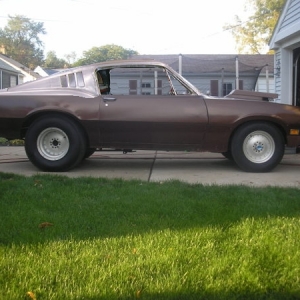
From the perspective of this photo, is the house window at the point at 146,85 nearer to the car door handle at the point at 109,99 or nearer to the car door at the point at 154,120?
the car door at the point at 154,120

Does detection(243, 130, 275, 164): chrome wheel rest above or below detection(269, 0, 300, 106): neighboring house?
below

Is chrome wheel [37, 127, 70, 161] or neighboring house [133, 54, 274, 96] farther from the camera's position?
neighboring house [133, 54, 274, 96]

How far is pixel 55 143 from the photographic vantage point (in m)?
6.29

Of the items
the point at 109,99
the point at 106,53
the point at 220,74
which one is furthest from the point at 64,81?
the point at 106,53

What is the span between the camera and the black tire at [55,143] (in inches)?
242

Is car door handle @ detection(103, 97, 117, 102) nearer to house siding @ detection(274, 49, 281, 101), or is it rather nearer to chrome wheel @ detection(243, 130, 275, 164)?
chrome wheel @ detection(243, 130, 275, 164)

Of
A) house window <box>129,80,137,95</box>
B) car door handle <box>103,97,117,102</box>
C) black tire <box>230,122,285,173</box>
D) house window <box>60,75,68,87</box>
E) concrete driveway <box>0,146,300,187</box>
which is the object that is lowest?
concrete driveway <box>0,146,300,187</box>

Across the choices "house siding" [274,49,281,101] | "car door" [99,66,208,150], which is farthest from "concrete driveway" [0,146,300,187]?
"house siding" [274,49,281,101]

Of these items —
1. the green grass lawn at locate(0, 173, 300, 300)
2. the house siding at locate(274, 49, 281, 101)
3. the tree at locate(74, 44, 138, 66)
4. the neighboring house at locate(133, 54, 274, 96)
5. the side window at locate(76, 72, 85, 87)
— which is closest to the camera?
the green grass lawn at locate(0, 173, 300, 300)

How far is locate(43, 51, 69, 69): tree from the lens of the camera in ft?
265

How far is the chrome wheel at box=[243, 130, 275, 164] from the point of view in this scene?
627cm

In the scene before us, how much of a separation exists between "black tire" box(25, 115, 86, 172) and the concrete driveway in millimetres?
178

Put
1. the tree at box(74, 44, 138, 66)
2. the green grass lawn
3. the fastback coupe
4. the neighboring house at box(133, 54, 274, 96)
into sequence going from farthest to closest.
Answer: the tree at box(74, 44, 138, 66), the neighboring house at box(133, 54, 274, 96), the fastback coupe, the green grass lawn

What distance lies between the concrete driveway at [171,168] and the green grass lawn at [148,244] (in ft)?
3.45
